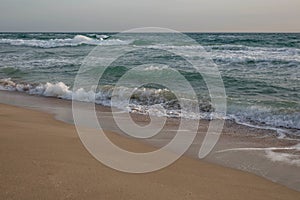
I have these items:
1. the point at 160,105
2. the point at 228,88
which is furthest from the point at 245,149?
the point at 228,88

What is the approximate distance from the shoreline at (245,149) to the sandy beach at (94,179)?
0.26 m

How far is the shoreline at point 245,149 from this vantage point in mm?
3736

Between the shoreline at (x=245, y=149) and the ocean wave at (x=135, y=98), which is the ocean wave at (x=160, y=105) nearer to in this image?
the ocean wave at (x=135, y=98)

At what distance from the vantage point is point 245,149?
15.2 feet

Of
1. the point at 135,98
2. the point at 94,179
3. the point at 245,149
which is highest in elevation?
the point at 94,179

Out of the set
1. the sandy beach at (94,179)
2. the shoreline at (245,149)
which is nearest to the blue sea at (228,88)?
the shoreline at (245,149)

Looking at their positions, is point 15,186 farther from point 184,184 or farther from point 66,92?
point 66,92

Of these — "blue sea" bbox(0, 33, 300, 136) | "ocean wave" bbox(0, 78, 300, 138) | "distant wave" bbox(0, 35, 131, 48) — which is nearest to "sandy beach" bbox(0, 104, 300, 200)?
"ocean wave" bbox(0, 78, 300, 138)

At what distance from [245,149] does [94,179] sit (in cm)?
249

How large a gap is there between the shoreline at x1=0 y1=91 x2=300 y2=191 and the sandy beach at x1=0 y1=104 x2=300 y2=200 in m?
0.26

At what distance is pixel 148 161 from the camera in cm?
377

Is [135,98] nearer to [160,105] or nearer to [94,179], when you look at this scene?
[160,105]

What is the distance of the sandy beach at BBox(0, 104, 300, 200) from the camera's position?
8.84 feet

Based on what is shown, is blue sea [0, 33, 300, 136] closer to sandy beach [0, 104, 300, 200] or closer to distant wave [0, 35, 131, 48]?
sandy beach [0, 104, 300, 200]
